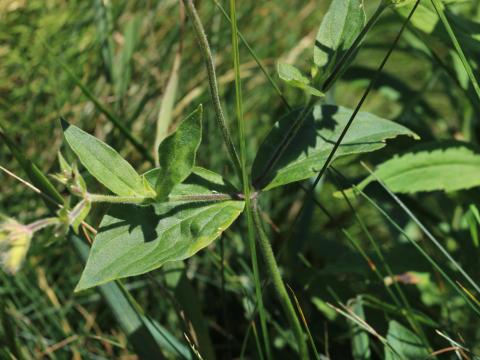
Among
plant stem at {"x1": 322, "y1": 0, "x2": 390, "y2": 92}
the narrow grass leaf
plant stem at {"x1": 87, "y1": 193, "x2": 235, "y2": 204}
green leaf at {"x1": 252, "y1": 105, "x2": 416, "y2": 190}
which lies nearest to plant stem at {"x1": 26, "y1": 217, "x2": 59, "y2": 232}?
plant stem at {"x1": 87, "y1": 193, "x2": 235, "y2": 204}

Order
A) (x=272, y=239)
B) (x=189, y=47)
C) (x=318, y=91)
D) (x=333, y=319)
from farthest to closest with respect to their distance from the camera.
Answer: (x=189, y=47), (x=272, y=239), (x=333, y=319), (x=318, y=91)

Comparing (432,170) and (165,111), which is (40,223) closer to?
(165,111)

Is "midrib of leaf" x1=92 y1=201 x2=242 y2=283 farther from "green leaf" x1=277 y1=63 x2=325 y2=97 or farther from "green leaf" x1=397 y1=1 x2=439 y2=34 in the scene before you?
"green leaf" x1=397 y1=1 x2=439 y2=34

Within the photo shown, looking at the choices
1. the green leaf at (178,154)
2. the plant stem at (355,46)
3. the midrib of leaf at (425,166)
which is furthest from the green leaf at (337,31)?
the midrib of leaf at (425,166)

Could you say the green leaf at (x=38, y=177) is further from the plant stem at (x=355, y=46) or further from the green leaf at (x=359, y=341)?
the green leaf at (x=359, y=341)

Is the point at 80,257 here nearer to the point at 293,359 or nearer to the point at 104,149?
the point at 104,149

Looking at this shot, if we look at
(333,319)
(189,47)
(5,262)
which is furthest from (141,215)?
(189,47)

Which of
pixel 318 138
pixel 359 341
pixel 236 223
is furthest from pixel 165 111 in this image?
pixel 359 341
